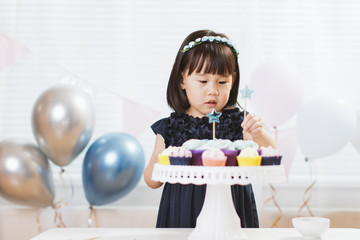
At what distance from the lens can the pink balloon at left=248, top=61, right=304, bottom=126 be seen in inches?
70.8

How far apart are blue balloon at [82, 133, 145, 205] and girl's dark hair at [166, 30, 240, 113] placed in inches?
14.4

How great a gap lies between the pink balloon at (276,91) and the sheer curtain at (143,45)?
30 cm

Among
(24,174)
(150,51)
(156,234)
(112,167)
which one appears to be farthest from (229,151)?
(150,51)

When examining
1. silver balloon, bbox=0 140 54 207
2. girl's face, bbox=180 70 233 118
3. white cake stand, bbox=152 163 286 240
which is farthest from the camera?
silver balloon, bbox=0 140 54 207

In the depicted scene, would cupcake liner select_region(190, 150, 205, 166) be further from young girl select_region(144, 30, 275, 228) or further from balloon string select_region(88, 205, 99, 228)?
balloon string select_region(88, 205, 99, 228)

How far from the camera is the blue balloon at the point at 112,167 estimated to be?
1765 millimetres

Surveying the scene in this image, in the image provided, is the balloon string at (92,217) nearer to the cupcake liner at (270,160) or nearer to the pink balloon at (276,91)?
the pink balloon at (276,91)

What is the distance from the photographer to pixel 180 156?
970 mm

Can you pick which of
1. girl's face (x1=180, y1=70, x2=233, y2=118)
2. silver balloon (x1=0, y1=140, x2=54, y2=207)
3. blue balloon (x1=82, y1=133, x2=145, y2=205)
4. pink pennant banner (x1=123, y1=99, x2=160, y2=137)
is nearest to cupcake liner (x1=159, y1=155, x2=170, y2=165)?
girl's face (x1=180, y1=70, x2=233, y2=118)

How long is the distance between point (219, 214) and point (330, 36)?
1.50 m

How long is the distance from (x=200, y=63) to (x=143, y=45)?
89cm

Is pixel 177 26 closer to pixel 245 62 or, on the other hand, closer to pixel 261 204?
pixel 245 62

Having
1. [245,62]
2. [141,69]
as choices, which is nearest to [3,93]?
[141,69]

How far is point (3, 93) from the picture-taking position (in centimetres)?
216
